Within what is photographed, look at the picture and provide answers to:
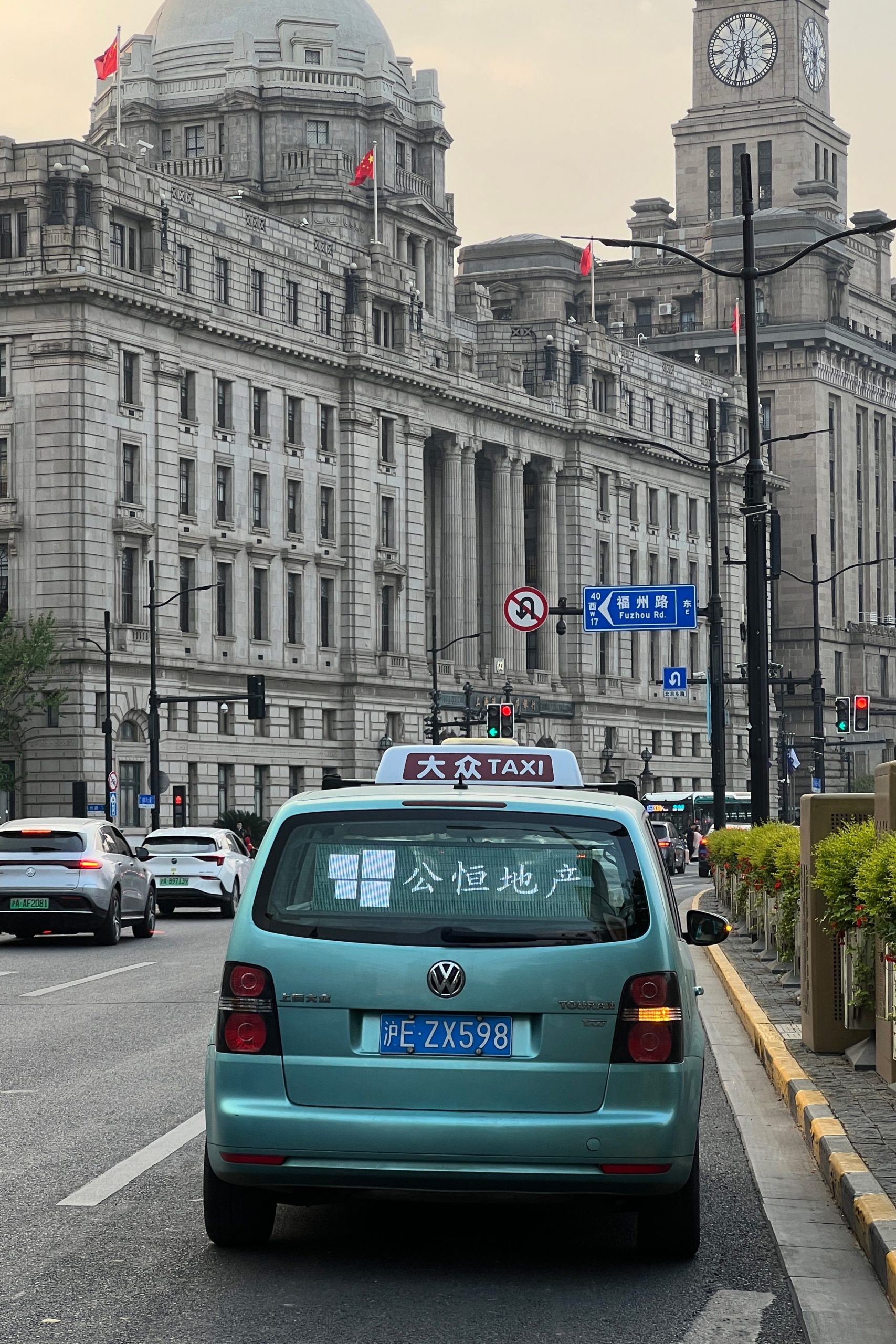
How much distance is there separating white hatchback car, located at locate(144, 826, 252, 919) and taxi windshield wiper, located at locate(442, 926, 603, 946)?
29.2 m

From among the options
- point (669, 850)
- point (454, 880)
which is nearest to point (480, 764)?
point (454, 880)

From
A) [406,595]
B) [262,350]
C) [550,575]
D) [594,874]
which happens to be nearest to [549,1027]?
[594,874]

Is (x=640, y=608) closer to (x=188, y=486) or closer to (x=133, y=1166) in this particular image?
(x=133, y=1166)

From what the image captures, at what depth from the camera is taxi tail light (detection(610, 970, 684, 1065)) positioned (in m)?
7.60

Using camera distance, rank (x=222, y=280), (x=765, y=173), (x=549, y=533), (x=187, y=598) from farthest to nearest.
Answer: (x=765, y=173), (x=549, y=533), (x=222, y=280), (x=187, y=598)

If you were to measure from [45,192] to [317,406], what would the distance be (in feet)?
58.9

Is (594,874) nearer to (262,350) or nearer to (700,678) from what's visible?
(700,678)

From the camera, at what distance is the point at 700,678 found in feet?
187

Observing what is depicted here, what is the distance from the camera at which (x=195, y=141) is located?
10356 cm

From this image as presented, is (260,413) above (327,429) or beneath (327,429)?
above

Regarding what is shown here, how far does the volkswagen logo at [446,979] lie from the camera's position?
7.57 m

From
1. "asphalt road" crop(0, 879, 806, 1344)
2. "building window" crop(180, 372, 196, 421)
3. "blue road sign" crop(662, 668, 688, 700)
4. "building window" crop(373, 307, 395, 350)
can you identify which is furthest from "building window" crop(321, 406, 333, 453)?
"asphalt road" crop(0, 879, 806, 1344)

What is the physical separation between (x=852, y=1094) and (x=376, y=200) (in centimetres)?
8706

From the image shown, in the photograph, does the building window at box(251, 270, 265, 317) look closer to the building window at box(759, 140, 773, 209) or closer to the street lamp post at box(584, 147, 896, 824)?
the street lamp post at box(584, 147, 896, 824)
